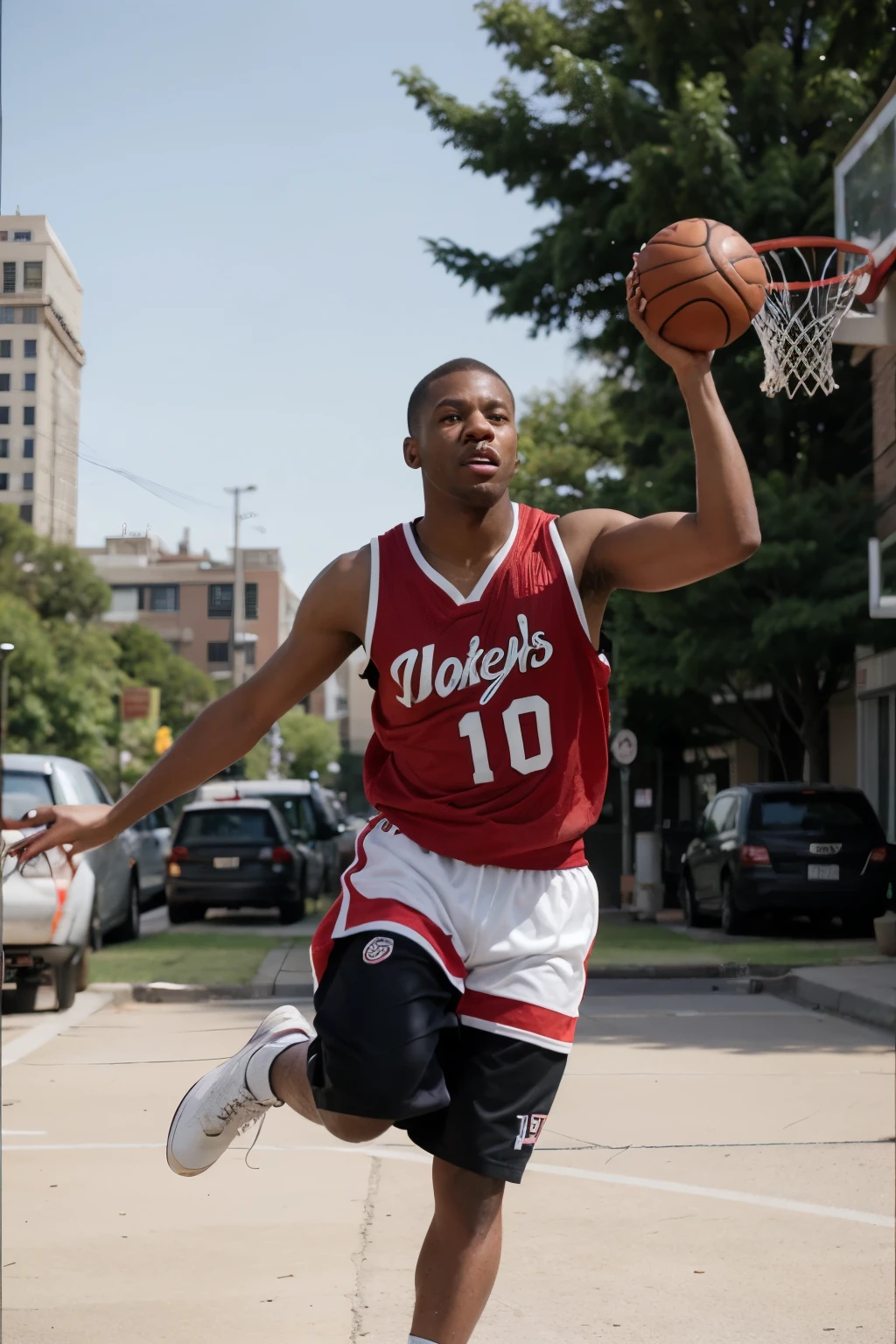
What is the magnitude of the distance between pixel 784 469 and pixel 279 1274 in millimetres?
12947

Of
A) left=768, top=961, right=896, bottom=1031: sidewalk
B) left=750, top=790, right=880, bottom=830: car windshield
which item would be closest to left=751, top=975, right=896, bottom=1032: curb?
left=768, top=961, right=896, bottom=1031: sidewalk

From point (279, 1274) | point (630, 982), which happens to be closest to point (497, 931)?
point (279, 1274)

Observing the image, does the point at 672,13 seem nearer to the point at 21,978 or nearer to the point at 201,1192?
the point at 21,978

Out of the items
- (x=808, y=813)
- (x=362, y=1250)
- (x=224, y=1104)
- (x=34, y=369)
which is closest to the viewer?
(x=224, y=1104)

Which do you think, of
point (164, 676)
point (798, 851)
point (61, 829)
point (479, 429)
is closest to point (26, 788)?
point (798, 851)

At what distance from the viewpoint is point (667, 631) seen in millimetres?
16531

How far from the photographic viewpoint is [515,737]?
10.6ft

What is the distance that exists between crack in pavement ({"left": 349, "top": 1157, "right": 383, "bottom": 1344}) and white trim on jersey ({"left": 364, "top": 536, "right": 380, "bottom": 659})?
186 centimetres

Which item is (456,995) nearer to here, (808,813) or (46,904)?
(46,904)

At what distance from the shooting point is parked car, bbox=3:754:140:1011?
1074cm

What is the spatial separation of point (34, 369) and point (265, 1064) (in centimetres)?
165

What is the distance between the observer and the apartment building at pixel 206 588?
5.23 metres

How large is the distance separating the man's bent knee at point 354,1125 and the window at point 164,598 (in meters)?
4.05

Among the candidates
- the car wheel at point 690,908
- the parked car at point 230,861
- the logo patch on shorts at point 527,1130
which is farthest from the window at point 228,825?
the logo patch on shorts at point 527,1130
